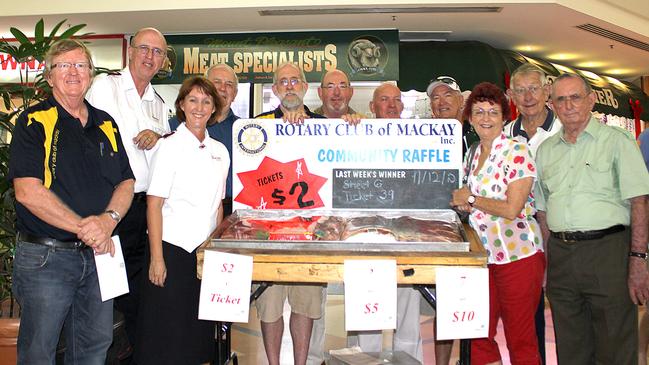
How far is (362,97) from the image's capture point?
7918 mm

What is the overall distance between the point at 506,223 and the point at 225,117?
1820 millimetres

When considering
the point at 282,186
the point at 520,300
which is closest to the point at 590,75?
the point at 520,300

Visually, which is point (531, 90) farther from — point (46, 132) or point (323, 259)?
point (46, 132)

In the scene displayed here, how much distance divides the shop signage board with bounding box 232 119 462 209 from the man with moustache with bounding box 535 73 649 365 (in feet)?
2.00

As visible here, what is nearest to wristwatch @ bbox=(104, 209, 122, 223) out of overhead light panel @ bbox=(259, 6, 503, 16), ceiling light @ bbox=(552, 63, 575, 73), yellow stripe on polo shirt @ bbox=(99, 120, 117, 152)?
yellow stripe on polo shirt @ bbox=(99, 120, 117, 152)

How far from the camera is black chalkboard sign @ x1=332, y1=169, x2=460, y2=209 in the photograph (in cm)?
287

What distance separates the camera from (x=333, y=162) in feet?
9.56

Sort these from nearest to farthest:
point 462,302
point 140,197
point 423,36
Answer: point 462,302, point 140,197, point 423,36

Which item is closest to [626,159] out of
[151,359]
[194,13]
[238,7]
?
[151,359]

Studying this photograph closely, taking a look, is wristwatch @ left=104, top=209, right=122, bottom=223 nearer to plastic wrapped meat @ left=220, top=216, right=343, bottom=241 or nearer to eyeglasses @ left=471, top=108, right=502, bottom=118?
plastic wrapped meat @ left=220, top=216, right=343, bottom=241

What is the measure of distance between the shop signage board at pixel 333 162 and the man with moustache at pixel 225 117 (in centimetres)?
36

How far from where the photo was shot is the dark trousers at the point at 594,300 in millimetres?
2723

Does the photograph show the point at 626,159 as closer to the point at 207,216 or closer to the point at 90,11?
the point at 207,216

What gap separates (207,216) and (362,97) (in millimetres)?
5524
